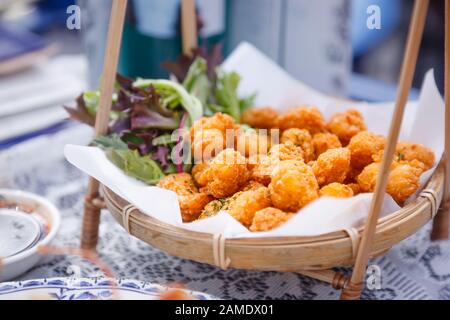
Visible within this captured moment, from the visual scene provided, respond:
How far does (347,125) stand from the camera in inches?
A: 46.1

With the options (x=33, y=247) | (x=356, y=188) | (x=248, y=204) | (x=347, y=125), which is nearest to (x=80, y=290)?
(x=33, y=247)

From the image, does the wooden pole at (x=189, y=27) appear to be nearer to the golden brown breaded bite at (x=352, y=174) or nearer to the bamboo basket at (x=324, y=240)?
the bamboo basket at (x=324, y=240)

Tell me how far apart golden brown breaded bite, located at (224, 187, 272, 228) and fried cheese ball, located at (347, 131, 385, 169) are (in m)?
0.23

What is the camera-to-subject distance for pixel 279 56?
77.0 inches

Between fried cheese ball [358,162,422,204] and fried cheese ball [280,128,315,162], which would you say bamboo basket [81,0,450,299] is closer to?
fried cheese ball [358,162,422,204]

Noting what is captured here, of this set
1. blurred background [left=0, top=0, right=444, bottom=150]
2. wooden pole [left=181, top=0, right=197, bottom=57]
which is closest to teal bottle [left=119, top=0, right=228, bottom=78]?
blurred background [left=0, top=0, right=444, bottom=150]

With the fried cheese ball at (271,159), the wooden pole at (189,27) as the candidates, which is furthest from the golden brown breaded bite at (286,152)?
the wooden pole at (189,27)

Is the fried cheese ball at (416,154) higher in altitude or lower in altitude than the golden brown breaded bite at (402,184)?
higher

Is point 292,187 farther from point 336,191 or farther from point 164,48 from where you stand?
point 164,48

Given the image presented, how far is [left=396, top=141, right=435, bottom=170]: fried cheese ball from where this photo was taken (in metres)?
1.08

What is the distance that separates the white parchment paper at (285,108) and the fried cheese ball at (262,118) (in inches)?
4.7

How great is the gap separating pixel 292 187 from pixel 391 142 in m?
0.19

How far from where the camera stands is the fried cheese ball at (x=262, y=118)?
126 centimetres

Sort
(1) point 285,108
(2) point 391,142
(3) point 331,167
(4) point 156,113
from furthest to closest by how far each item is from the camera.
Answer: (1) point 285,108 → (4) point 156,113 → (3) point 331,167 → (2) point 391,142
